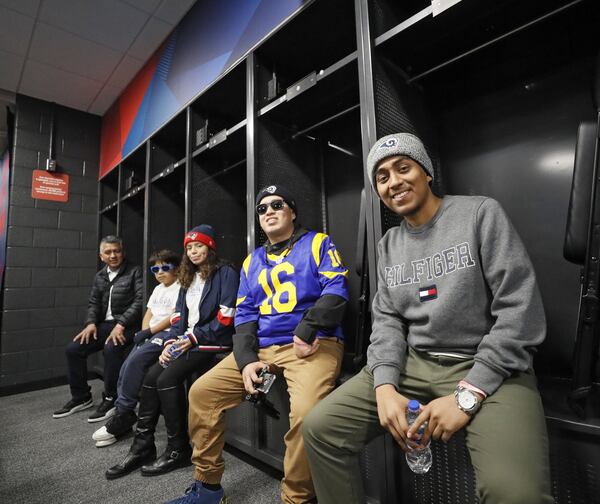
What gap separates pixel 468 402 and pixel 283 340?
0.90 metres

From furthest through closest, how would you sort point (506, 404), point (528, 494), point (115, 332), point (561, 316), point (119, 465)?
point (115, 332) < point (119, 465) < point (561, 316) < point (506, 404) < point (528, 494)

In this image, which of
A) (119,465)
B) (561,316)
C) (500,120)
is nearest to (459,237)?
(561,316)

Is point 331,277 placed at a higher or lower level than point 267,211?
lower

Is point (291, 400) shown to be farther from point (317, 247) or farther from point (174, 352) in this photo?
point (174, 352)

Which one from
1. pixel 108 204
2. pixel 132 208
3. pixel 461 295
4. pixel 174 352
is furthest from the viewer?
pixel 108 204

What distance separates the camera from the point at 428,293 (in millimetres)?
Result: 1078

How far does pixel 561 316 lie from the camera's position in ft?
4.47

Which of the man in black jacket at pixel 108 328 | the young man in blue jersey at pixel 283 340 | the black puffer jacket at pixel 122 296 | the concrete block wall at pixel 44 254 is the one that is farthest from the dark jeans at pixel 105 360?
the young man in blue jersey at pixel 283 340

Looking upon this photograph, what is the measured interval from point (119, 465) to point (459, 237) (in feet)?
6.68

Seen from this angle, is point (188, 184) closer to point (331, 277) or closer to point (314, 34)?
point (314, 34)

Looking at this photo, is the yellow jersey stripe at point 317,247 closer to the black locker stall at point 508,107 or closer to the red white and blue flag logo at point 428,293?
the black locker stall at point 508,107

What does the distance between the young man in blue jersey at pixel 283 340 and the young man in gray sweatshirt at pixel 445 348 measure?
24 centimetres

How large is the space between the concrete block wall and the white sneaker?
8.18ft

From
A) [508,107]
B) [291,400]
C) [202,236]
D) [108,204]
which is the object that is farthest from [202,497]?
[108,204]
